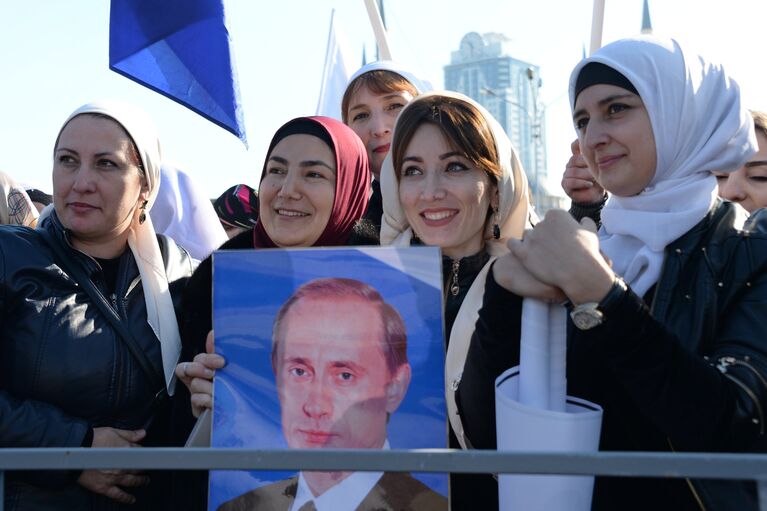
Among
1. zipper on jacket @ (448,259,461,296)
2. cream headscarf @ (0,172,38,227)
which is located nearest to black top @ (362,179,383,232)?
zipper on jacket @ (448,259,461,296)

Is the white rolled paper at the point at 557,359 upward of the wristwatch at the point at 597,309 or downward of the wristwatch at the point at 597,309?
downward

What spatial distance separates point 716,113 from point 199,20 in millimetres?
3199

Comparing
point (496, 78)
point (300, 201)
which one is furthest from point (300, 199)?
point (496, 78)

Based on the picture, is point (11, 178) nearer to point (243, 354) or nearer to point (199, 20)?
point (199, 20)

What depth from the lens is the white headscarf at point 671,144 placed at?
7.22 ft

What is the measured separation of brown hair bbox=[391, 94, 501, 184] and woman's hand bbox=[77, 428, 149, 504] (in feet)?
4.18

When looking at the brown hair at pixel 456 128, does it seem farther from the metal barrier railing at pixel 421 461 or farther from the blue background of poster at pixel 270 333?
the metal barrier railing at pixel 421 461

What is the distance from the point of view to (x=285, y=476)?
2021 millimetres

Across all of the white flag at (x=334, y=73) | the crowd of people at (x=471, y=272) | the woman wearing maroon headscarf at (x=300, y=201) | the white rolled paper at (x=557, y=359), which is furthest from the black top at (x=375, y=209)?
the white flag at (x=334, y=73)

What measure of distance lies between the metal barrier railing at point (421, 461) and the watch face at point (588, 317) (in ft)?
1.24

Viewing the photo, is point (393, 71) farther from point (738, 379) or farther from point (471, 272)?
point (738, 379)

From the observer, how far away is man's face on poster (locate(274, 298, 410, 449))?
2012 millimetres

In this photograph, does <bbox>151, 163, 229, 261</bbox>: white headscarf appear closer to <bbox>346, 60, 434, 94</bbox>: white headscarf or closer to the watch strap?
<bbox>346, 60, 434, 94</bbox>: white headscarf

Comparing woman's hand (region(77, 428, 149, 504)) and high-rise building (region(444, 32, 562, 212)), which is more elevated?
high-rise building (region(444, 32, 562, 212))
